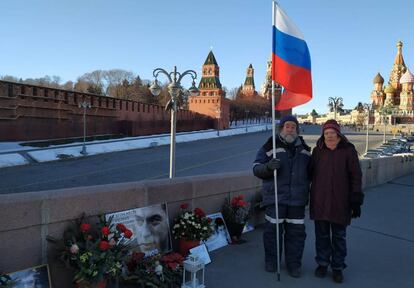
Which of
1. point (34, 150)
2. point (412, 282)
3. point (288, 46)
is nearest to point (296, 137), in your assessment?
point (288, 46)

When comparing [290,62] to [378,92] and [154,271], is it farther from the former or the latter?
[378,92]

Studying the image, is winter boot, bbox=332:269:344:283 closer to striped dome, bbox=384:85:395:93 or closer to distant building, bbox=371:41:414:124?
distant building, bbox=371:41:414:124

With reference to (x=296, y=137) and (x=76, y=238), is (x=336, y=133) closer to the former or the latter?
(x=296, y=137)

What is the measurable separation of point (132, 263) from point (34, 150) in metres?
30.1

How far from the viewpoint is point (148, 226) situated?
4.46 meters

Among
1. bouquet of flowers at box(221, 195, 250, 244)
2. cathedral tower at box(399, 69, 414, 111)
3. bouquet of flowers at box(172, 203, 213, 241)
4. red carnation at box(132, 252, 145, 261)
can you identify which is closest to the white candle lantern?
red carnation at box(132, 252, 145, 261)

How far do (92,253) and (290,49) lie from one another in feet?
10.2

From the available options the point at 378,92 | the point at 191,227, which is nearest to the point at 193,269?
the point at 191,227

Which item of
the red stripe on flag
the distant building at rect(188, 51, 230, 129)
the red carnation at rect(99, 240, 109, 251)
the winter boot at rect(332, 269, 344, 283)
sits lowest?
the winter boot at rect(332, 269, 344, 283)

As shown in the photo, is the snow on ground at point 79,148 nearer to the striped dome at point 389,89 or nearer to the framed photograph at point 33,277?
the framed photograph at point 33,277

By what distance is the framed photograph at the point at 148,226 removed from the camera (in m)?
4.21

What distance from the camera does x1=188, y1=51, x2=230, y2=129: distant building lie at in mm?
69625

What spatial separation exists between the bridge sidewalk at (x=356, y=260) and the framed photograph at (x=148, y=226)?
639mm

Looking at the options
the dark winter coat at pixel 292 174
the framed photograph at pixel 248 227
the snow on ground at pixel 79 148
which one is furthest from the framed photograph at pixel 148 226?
the snow on ground at pixel 79 148
